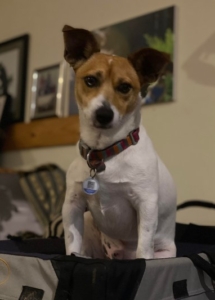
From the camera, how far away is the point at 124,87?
103 centimetres

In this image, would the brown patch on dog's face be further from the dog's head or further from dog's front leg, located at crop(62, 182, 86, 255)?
dog's front leg, located at crop(62, 182, 86, 255)

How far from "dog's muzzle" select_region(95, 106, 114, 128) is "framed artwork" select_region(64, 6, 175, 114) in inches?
34.3

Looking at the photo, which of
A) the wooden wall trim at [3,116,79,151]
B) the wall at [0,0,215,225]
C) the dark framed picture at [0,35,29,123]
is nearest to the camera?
the wall at [0,0,215,225]

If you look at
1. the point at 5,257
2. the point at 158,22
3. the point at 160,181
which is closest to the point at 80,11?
the point at 158,22

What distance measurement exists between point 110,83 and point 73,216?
1.21 feet

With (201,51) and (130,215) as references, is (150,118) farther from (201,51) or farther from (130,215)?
(130,215)

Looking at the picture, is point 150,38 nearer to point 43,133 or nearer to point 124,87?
point 43,133

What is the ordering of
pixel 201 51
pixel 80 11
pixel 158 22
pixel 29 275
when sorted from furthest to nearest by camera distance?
1. pixel 80 11
2. pixel 158 22
3. pixel 201 51
4. pixel 29 275

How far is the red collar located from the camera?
1025mm

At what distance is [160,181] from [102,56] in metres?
0.37

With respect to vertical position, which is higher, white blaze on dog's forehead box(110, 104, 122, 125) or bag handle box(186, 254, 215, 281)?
white blaze on dog's forehead box(110, 104, 122, 125)

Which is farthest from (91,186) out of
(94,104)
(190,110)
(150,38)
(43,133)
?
(43,133)

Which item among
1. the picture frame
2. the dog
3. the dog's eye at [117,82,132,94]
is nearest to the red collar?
the dog

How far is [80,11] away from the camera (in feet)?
7.58
